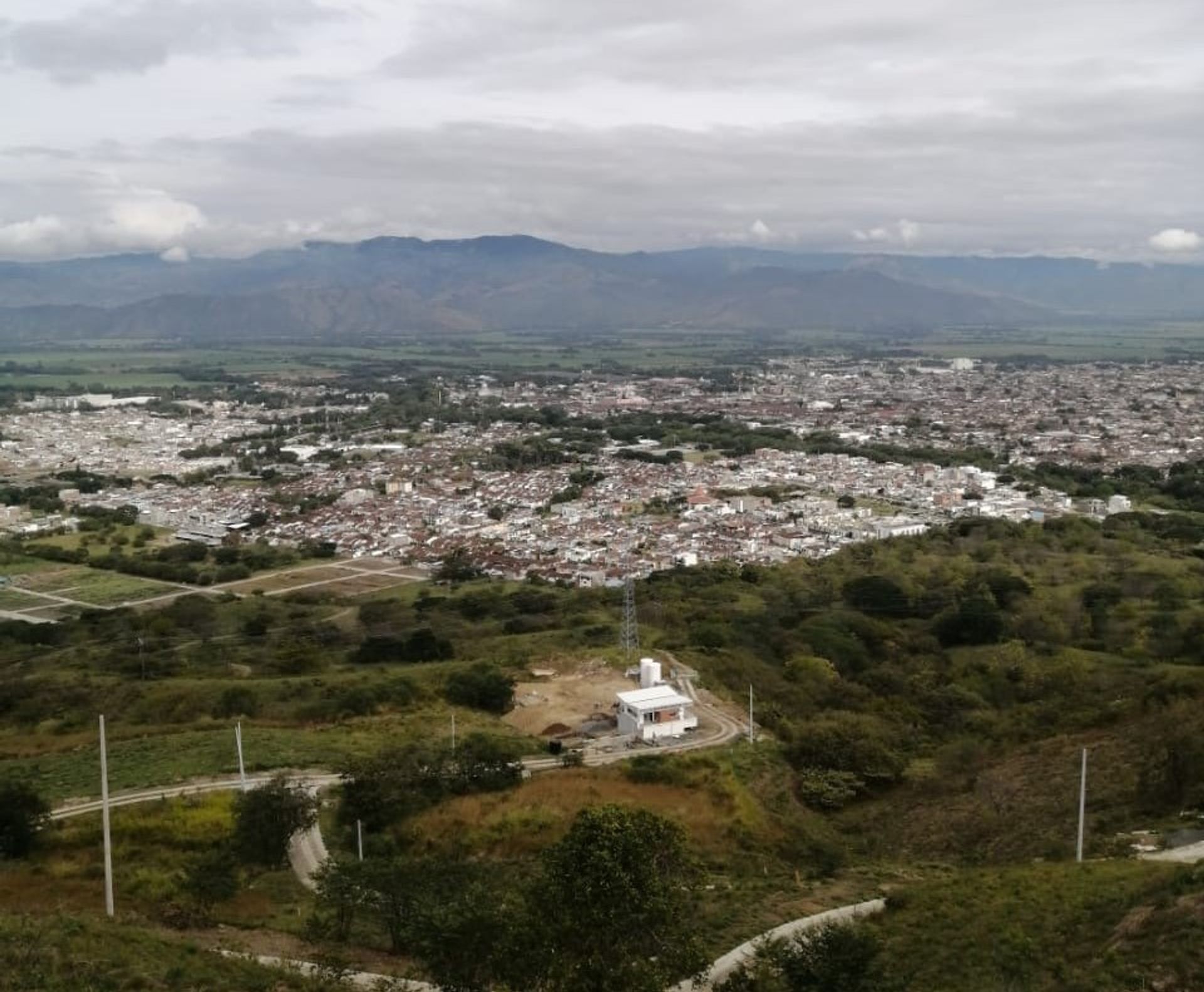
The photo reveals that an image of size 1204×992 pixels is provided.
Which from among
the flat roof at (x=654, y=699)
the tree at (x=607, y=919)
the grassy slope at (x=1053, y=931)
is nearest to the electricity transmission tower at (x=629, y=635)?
the flat roof at (x=654, y=699)

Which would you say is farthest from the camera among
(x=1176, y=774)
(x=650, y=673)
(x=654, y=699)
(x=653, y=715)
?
(x=650, y=673)

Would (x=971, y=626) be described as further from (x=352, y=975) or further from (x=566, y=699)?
(x=352, y=975)

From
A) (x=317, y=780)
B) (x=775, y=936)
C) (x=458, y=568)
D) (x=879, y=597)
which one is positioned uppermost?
(x=775, y=936)

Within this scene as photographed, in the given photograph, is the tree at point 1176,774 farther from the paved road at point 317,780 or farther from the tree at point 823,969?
the tree at point 823,969

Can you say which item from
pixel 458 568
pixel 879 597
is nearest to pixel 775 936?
pixel 879 597

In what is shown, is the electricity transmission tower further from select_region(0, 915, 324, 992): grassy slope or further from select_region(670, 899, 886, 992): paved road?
select_region(0, 915, 324, 992): grassy slope
